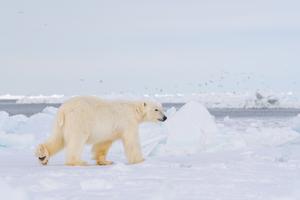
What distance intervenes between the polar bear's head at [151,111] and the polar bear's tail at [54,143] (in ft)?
3.80

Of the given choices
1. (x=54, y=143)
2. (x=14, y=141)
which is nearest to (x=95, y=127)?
(x=54, y=143)

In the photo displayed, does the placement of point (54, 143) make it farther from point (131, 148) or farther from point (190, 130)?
point (190, 130)

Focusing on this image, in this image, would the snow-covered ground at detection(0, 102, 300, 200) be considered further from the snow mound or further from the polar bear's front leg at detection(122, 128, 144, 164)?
the polar bear's front leg at detection(122, 128, 144, 164)

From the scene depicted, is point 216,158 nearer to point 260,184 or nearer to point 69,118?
point 69,118

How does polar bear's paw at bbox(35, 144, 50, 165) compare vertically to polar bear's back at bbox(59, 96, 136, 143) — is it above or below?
below

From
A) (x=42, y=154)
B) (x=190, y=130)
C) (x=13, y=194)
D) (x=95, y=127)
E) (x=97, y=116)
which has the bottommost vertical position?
(x=190, y=130)

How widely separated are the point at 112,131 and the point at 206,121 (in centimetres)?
435

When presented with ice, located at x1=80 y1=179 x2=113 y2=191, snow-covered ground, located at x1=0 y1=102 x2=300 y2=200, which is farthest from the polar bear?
ice, located at x1=80 y1=179 x2=113 y2=191

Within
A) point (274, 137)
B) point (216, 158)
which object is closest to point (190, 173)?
point (216, 158)

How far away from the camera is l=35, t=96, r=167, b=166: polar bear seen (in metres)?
6.70

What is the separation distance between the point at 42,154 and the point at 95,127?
2.19 feet

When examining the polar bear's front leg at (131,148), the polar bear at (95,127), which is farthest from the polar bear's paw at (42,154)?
the polar bear's front leg at (131,148)

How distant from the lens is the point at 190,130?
10766 millimetres

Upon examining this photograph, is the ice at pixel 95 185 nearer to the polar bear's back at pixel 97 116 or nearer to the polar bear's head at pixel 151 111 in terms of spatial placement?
the polar bear's back at pixel 97 116
